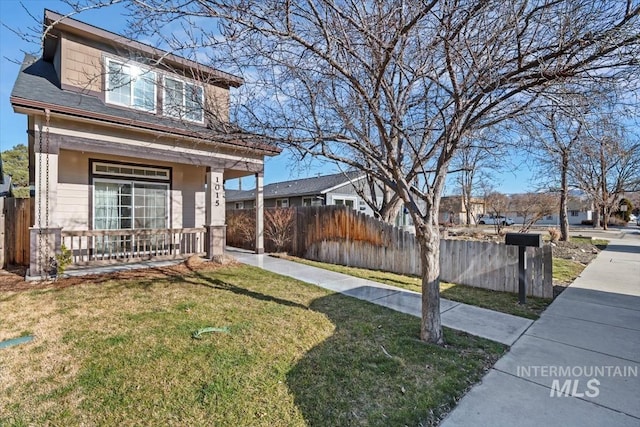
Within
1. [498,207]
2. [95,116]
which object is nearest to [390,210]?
[498,207]

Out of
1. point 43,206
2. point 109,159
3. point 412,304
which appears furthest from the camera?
point 109,159

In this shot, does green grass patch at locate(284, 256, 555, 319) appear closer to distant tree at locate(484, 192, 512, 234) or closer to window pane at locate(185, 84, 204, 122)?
window pane at locate(185, 84, 204, 122)

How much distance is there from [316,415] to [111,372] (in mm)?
2126

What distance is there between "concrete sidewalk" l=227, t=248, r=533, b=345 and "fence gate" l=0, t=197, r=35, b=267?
6137 mm

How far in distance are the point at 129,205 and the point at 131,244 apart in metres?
1.40

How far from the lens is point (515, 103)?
13.6ft

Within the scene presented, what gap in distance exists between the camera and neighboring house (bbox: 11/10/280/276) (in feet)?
22.1

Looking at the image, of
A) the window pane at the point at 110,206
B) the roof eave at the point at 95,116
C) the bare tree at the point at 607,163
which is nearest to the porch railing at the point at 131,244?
the window pane at the point at 110,206

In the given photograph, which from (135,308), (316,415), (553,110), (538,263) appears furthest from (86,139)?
(538,263)

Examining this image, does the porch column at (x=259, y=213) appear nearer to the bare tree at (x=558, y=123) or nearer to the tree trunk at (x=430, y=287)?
the tree trunk at (x=430, y=287)

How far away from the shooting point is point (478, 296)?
20.1 feet

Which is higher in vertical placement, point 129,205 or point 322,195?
point 322,195

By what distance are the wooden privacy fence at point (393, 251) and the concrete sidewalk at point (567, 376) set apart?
1151 mm

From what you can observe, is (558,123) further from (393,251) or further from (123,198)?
(123,198)
